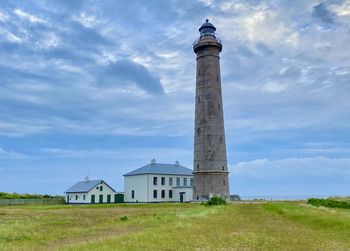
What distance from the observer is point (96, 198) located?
68.2 m

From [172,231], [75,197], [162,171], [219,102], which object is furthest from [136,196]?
[172,231]

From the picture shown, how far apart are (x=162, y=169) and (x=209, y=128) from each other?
58.6 feet

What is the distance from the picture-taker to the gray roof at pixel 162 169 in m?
65.4

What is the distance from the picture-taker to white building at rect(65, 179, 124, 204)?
222 feet

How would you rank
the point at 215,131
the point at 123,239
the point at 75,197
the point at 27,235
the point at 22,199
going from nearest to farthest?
1. the point at 123,239
2. the point at 27,235
3. the point at 215,131
4. the point at 22,199
5. the point at 75,197

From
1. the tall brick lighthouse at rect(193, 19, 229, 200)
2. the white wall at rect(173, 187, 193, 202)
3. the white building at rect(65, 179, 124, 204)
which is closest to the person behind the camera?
the tall brick lighthouse at rect(193, 19, 229, 200)

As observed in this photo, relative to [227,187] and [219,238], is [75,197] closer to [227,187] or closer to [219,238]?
[227,187]

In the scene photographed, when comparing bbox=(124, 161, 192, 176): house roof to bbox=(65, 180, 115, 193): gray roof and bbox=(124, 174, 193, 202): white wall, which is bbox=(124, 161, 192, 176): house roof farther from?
bbox=(65, 180, 115, 193): gray roof

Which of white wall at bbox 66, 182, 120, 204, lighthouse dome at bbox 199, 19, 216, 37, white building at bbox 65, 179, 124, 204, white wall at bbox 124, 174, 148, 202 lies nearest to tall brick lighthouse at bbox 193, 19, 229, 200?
lighthouse dome at bbox 199, 19, 216, 37

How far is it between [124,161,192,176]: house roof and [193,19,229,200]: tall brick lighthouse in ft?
45.6

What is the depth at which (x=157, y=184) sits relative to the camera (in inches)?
2557

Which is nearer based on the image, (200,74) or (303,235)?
(303,235)

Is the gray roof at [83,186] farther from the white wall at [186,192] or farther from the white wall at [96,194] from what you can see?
the white wall at [186,192]

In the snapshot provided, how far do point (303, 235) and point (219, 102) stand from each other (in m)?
37.1
